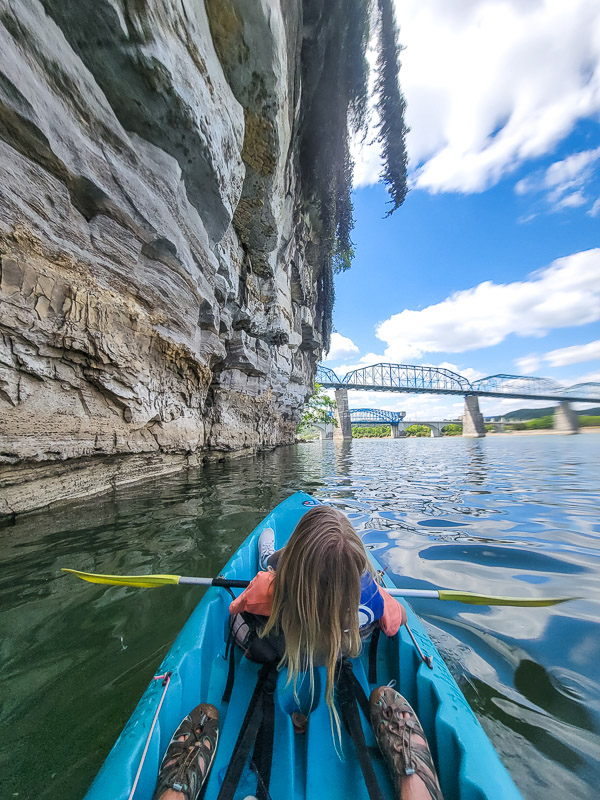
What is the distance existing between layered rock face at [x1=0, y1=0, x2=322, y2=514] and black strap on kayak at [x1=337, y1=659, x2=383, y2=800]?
4.71 meters

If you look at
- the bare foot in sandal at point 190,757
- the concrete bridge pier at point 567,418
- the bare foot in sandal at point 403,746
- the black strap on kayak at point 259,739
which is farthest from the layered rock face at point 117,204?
the concrete bridge pier at point 567,418

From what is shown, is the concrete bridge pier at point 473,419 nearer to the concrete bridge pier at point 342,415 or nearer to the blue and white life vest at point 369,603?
the concrete bridge pier at point 342,415

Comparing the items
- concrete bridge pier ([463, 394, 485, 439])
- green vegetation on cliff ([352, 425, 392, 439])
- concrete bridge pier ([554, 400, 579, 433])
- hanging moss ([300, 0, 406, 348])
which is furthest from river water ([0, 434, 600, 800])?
green vegetation on cliff ([352, 425, 392, 439])

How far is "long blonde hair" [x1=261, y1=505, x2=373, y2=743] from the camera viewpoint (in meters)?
1.39

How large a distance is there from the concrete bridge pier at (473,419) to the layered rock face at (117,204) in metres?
62.0

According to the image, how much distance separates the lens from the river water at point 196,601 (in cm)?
141

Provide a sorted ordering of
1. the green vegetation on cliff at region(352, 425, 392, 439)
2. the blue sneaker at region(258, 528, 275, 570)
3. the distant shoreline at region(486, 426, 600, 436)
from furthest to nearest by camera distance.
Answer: the green vegetation on cliff at region(352, 425, 392, 439) → the distant shoreline at region(486, 426, 600, 436) → the blue sneaker at region(258, 528, 275, 570)

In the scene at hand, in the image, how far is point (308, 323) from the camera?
18.0 meters

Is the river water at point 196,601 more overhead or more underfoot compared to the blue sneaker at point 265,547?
more underfoot

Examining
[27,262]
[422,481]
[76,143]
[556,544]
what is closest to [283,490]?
[422,481]

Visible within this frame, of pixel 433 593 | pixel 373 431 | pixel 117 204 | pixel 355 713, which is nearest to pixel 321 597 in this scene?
pixel 355 713

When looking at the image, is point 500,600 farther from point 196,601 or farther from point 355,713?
point 196,601

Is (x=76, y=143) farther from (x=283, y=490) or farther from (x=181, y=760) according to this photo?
(x=283, y=490)

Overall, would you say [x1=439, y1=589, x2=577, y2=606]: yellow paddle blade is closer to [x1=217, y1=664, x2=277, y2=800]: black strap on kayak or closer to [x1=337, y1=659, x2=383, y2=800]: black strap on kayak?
[x1=337, y1=659, x2=383, y2=800]: black strap on kayak
